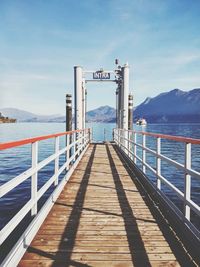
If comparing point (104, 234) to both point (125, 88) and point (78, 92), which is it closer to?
point (78, 92)

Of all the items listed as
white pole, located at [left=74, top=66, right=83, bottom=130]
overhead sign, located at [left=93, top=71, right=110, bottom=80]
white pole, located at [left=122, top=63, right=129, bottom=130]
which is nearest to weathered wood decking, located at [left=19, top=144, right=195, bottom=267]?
white pole, located at [left=74, top=66, right=83, bottom=130]

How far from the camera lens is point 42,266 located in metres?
3.69

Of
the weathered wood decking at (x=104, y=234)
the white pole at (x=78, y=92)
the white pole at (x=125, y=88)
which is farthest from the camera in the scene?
the white pole at (x=125, y=88)

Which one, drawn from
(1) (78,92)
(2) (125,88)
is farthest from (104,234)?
(2) (125,88)

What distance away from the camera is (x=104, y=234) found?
4781 mm

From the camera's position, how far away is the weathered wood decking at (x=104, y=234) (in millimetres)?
3914

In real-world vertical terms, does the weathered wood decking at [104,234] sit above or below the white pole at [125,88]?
below

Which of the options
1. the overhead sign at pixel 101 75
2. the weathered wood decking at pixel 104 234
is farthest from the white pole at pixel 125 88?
the weathered wood decking at pixel 104 234

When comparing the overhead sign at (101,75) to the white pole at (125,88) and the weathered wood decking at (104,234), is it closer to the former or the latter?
the white pole at (125,88)

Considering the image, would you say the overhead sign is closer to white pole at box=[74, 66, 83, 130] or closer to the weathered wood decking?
white pole at box=[74, 66, 83, 130]

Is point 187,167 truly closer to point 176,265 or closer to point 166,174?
point 176,265

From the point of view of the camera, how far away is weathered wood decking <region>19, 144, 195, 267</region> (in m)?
3.91

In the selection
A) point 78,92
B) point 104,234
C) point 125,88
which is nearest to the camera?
point 104,234

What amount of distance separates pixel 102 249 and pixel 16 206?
988 centimetres
